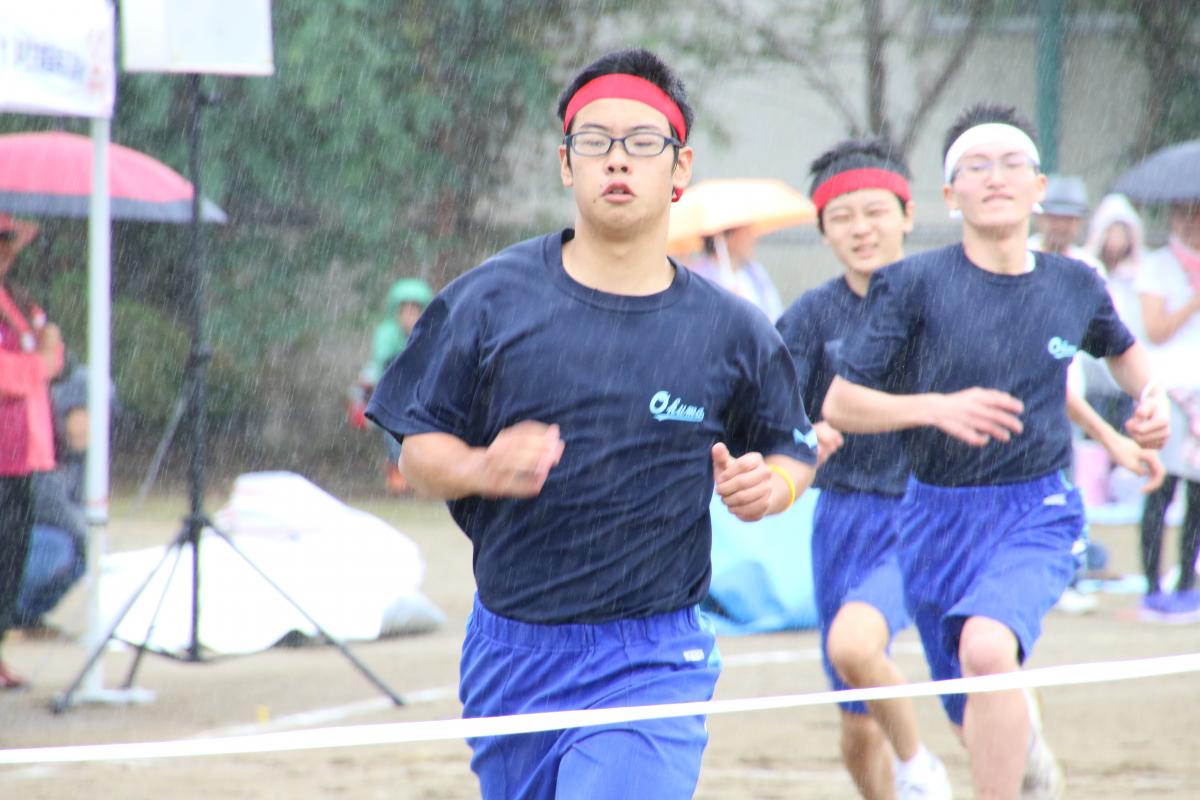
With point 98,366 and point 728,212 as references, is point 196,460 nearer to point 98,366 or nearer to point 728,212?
point 98,366

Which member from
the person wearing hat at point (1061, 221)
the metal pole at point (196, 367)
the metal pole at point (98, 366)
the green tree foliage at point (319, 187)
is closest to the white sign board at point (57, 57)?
the metal pole at point (98, 366)

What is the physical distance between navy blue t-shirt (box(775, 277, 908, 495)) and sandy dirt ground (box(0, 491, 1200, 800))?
1.17m

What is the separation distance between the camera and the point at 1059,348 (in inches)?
195

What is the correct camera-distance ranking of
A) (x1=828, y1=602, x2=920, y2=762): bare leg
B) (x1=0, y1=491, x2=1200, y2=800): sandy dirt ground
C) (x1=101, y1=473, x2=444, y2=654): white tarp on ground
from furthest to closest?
(x1=101, y1=473, x2=444, y2=654): white tarp on ground → (x1=0, y1=491, x2=1200, y2=800): sandy dirt ground → (x1=828, y1=602, x2=920, y2=762): bare leg

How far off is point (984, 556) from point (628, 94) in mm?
2034

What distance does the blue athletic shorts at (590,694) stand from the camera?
10.8 ft

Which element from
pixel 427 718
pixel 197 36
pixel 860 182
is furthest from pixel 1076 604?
pixel 197 36

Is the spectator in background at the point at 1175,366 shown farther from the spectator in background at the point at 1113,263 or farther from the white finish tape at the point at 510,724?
the white finish tape at the point at 510,724

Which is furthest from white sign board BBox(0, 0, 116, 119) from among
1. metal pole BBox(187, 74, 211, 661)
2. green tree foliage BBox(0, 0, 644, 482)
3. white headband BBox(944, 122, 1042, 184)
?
green tree foliage BBox(0, 0, 644, 482)

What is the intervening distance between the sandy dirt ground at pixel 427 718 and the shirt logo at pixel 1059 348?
187 centimetres

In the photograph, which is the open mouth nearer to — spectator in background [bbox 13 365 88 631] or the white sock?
the white sock

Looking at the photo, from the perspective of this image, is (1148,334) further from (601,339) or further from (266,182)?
(266,182)

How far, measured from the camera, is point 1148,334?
31.3 feet

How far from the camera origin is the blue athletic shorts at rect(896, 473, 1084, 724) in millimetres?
4727
